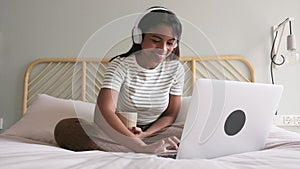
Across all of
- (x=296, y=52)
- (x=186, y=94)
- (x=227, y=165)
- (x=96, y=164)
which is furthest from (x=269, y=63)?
(x=96, y=164)

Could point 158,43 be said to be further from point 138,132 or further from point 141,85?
point 138,132

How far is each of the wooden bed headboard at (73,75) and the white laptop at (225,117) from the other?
3.72 feet

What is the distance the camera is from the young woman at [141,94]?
102cm

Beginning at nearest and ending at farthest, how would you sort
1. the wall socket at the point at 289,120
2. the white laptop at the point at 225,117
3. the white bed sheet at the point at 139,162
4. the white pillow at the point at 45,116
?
the white bed sheet at the point at 139,162 → the white laptop at the point at 225,117 → the white pillow at the point at 45,116 → the wall socket at the point at 289,120

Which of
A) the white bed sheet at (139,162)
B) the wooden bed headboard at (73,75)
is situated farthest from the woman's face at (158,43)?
the wooden bed headboard at (73,75)

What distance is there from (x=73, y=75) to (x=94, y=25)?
0.38 meters

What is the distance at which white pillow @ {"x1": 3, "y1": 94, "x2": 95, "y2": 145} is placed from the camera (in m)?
1.52

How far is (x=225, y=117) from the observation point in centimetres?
91

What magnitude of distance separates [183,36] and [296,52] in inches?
49.5

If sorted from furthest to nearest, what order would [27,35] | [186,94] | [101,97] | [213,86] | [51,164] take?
[27,35], [186,94], [101,97], [213,86], [51,164]

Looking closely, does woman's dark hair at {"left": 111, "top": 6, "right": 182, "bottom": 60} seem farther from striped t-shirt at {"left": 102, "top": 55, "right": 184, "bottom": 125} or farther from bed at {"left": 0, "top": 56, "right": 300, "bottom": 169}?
bed at {"left": 0, "top": 56, "right": 300, "bottom": 169}

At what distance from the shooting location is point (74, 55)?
2.26m

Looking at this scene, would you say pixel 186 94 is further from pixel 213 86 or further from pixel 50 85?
pixel 50 85

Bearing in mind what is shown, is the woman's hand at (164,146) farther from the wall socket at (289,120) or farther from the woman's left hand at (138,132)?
the wall socket at (289,120)
